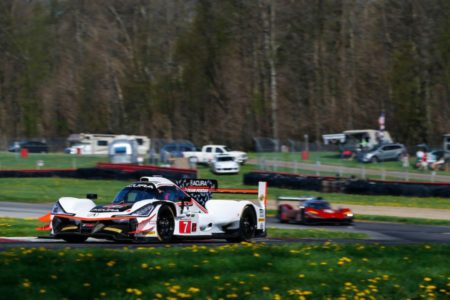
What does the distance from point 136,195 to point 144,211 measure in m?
1.11

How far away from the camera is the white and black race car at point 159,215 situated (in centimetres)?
1473

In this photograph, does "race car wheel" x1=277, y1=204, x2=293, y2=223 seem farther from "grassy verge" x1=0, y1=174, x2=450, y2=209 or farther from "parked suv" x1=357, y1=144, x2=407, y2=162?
"parked suv" x1=357, y1=144, x2=407, y2=162

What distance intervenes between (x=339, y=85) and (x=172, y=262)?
211 ft

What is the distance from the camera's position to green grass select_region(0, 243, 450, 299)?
30.9ft

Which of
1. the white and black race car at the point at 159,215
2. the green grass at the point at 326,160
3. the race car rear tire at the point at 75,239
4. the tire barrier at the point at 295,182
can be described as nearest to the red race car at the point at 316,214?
the white and black race car at the point at 159,215

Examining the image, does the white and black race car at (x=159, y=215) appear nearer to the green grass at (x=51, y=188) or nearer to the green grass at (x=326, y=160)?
the green grass at (x=51, y=188)

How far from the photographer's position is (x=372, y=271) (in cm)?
1152

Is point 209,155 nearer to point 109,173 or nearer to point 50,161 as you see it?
point 50,161

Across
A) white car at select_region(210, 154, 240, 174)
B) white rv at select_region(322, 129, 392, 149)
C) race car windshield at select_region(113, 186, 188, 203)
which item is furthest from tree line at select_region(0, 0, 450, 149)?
race car windshield at select_region(113, 186, 188, 203)

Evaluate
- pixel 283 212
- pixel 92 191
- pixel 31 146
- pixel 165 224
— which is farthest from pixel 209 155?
pixel 165 224

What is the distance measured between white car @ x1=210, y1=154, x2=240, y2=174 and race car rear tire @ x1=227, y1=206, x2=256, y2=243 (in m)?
30.7

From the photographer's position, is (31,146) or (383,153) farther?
(31,146)

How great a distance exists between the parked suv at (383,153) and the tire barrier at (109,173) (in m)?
13.6

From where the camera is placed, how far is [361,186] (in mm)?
36812
